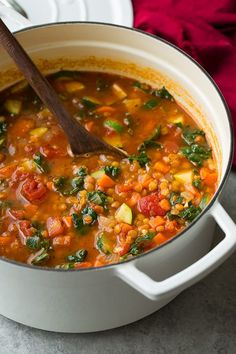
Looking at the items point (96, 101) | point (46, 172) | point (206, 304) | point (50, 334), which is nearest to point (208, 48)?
point (96, 101)

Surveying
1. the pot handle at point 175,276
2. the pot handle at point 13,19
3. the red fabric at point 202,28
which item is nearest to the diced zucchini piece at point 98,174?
the pot handle at point 175,276

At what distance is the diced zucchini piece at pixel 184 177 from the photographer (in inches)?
121

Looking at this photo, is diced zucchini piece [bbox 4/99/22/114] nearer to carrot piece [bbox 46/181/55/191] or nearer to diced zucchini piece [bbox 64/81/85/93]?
diced zucchini piece [bbox 64/81/85/93]

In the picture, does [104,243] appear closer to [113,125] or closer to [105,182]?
[105,182]

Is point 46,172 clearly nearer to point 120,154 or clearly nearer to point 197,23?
point 120,154

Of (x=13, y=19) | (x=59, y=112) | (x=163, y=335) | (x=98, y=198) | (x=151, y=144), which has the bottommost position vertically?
(x=163, y=335)

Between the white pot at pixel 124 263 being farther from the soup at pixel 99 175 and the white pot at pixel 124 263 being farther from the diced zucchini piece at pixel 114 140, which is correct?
the diced zucchini piece at pixel 114 140

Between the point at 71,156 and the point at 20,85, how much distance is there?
60 centimetres

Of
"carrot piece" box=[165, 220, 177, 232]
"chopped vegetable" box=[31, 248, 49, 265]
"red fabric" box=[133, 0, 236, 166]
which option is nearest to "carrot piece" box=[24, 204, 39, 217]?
"chopped vegetable" box=[31, 248, 49, 265]

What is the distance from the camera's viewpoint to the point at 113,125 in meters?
3.31

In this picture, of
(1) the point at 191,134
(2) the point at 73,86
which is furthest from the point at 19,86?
(1) the point at 191,134

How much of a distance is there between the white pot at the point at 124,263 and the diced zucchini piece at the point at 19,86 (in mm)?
47

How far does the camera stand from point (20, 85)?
3.56m

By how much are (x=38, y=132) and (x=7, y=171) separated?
295 millimetres
